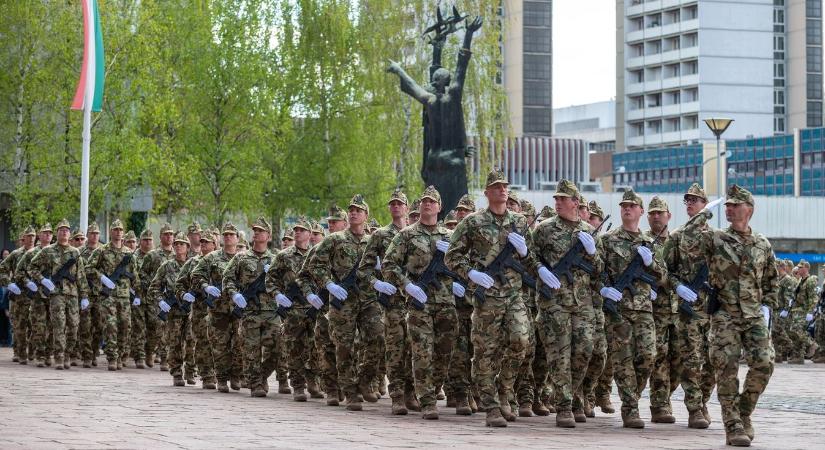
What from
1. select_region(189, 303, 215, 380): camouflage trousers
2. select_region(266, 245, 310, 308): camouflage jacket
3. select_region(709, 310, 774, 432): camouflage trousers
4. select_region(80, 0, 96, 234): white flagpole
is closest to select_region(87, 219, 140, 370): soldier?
select_region(189, 303, 215, 380): camouflage trousers

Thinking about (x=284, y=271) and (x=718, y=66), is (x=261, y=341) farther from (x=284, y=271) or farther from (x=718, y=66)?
(x=718, y=66)

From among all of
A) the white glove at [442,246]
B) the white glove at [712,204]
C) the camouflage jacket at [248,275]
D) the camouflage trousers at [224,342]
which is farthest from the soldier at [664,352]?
the camouflage trousers at [224,342]

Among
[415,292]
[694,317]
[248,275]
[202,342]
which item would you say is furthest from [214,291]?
[694,317]

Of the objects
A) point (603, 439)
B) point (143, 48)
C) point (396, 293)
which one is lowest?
point (603, 439)

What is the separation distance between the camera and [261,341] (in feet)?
59.6

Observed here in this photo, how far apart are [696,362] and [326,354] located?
4183mm

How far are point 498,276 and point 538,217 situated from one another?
3770 mm

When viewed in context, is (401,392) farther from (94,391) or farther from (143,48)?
(143,48)

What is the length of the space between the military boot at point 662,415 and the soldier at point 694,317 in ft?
0.83

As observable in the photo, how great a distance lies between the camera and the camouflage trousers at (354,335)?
16.0 m

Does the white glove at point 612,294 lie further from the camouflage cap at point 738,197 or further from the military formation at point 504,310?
the camouflage cap at point 738,197

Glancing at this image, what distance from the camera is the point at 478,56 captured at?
172 feet

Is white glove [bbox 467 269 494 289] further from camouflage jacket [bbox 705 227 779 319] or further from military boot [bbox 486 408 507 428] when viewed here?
camouflage jacket [bbox 705 227 779 319]

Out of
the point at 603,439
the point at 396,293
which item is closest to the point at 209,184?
the point at 396,293
